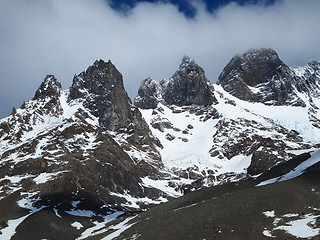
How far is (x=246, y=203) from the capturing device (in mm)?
74062

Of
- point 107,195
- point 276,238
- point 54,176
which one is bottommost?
point 276,238

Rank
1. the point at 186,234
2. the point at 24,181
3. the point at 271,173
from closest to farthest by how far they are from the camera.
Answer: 1. the point at 186,234
2. the point at 271,173
3. the point at 24,181

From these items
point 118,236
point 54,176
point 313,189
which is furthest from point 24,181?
point 313,189

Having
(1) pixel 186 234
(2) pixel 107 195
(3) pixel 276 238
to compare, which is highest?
(2) pixel 107 195

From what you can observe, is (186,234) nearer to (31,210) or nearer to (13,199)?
(31,210)

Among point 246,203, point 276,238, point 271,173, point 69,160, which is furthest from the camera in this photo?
point 69,160

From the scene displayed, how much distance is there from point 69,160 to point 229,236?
436ft

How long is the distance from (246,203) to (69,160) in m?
122

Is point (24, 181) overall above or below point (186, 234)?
above

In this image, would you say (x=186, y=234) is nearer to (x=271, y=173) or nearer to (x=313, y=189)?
(x=313, y=189)

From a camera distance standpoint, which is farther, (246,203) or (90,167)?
(90,167)

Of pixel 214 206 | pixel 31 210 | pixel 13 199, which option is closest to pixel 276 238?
pixel 214 206

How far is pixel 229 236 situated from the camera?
58344 millimetres

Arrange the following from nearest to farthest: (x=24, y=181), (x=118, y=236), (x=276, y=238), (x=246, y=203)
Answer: (x=276, y=238), (x=246, y=203), (x=118, y=236), (x=24, y=181)
